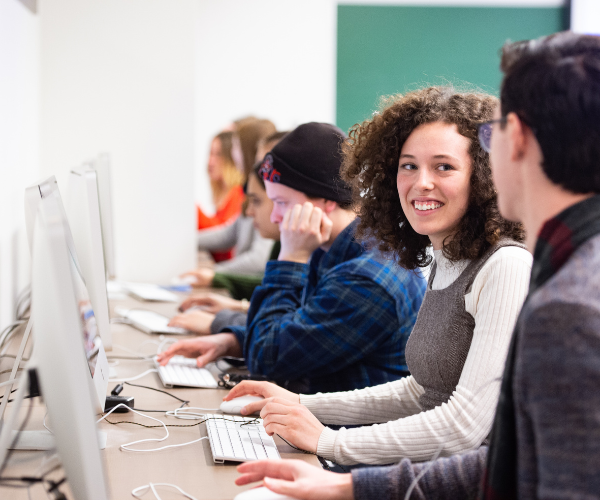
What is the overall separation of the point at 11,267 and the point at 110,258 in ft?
1.07

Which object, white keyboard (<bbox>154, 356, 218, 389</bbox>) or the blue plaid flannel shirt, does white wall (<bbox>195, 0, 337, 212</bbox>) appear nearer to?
white keyboard (<bbox>154, 356, 218, 389</bbox>)

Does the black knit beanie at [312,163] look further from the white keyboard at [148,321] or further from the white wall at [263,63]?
the white wall at [263,63]

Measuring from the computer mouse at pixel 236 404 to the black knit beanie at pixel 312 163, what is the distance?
24.9 inches

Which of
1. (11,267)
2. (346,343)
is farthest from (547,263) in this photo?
(11,267)

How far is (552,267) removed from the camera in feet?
2.03

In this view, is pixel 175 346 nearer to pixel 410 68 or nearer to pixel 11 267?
pixel 11 267

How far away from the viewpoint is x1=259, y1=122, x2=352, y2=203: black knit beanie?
1.71 m

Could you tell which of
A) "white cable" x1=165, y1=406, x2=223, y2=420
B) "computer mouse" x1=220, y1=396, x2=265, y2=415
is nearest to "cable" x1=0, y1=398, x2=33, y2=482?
"white cable" x1=165, y1=406, x2=223, y2=420

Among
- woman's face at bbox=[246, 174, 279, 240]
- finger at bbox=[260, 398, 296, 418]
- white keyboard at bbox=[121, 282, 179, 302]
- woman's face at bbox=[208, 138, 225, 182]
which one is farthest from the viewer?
woman's face at bbox=[208, 138, 225, 182]

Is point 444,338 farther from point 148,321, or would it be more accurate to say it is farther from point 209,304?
point 209,304

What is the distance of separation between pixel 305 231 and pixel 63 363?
1060 mm

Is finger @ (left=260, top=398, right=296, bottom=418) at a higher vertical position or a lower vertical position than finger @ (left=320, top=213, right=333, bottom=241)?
lower

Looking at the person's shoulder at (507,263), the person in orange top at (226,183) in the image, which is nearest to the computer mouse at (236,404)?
the person's shoulder at (507,263)

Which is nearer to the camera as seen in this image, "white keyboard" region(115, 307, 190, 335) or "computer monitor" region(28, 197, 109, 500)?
"computer monitor" region(28, 197, 109, 500)
